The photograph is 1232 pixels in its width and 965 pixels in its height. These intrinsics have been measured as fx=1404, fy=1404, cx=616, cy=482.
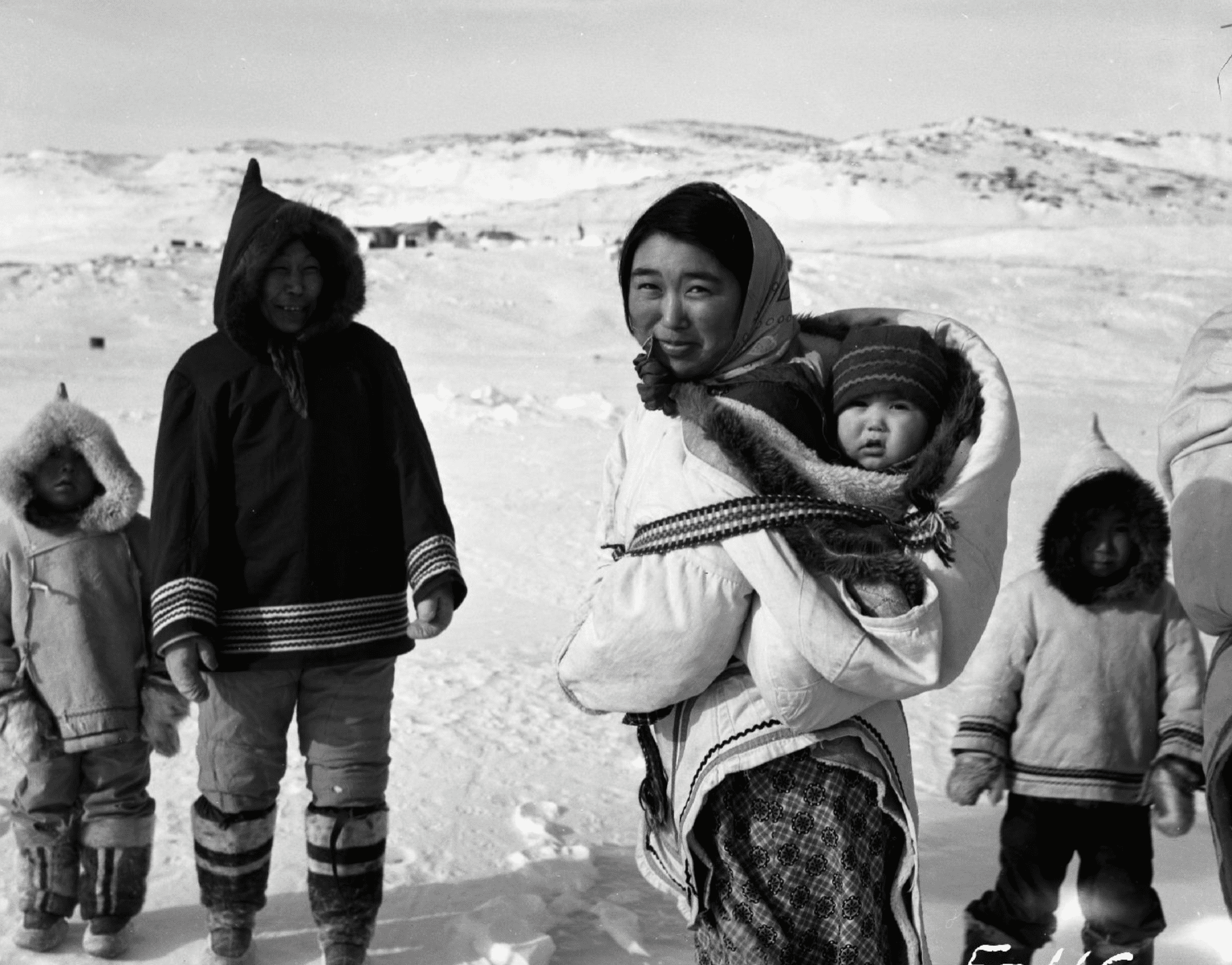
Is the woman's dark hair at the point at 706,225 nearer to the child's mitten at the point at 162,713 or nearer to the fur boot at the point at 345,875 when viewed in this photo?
the fur boot at the point at 345,875

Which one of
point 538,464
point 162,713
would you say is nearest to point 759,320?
point 162,713

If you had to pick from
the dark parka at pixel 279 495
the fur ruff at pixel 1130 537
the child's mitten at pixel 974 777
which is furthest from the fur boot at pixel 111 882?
the fur ruff at pixel 1130 537

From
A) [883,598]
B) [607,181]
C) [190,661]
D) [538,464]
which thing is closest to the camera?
[883,598]

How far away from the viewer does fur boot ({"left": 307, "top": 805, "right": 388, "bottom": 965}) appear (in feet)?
10.4

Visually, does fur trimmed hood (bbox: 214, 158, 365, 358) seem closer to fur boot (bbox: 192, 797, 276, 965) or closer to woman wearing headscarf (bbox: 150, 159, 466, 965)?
woman wearing headscarf (bbox: 150, 159, 466, 965)

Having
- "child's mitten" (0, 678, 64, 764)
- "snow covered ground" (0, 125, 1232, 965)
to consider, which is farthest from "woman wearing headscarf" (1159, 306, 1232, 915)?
"child's mitten" (0, 678, 64, 764)

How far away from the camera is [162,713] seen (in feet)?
11.4

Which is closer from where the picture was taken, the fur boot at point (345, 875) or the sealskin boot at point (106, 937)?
the fur boot at point (345, 875)

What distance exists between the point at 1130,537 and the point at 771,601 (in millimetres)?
1807

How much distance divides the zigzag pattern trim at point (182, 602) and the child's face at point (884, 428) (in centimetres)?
161

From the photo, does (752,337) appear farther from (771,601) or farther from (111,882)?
(111,882)

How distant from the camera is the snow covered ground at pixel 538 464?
3.66 m

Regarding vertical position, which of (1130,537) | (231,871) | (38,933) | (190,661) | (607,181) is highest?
(607,181)

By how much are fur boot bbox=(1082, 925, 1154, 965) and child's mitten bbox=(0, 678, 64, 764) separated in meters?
2.51
